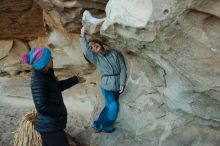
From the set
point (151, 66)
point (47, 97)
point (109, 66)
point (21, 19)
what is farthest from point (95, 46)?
point (21, 19)

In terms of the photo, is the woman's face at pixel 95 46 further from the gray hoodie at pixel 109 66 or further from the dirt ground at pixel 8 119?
the dirt ground at pixel 8 119

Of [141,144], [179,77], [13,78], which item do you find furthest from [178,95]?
[13,78]

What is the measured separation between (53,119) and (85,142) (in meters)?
0.60

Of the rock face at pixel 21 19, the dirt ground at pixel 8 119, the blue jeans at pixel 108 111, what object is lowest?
the dirt ground at pixel 8 119

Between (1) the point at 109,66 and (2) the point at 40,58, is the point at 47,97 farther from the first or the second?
(1) the point at 109,66

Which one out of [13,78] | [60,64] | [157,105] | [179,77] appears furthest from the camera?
[13,78]

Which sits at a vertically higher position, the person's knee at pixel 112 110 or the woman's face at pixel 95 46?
the woman's face at pixel 95 46

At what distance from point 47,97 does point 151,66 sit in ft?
2.37

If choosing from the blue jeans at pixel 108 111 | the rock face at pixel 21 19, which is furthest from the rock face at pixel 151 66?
the rock face at pixel 21 19

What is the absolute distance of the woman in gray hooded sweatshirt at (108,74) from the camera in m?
3.42

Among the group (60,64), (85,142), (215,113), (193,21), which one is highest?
(193,21)

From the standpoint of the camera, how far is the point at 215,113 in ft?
10.1

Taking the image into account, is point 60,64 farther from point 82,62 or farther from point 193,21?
point 193,21

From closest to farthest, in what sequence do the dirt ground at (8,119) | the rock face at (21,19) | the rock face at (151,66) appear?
1. the rock face at (151,66)
2. the dirt ground at (8,119)
3. the rock face at (21,19)
